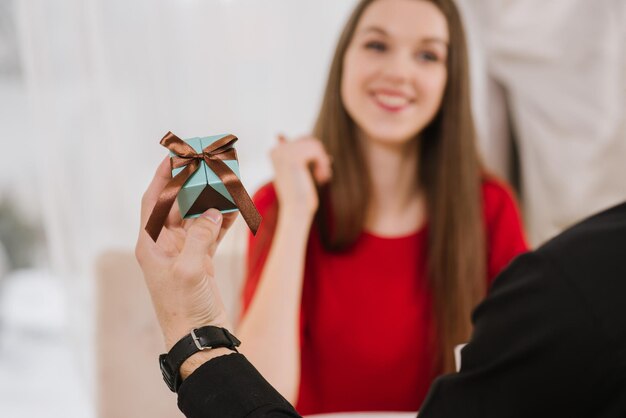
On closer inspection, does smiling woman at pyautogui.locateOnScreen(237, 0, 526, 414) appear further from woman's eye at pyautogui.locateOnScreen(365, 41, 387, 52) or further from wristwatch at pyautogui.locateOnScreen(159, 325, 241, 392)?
wristwatch at pyautogui.locateOnScreen(159, 325, 241, 392)

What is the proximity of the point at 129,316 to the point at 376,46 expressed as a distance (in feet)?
2.00

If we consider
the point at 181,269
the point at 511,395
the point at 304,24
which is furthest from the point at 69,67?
the point at 511,395

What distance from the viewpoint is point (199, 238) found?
46 cm

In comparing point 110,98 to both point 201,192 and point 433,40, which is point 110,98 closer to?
point 433,40

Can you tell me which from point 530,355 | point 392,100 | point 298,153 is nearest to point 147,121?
point 298,153

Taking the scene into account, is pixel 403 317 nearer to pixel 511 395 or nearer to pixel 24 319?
pixel 511 395

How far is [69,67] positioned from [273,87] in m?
0.50

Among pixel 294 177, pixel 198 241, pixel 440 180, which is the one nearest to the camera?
pixel 198 241

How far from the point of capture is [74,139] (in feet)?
4.20

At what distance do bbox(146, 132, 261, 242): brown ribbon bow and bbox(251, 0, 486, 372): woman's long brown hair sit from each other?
2.52 feet

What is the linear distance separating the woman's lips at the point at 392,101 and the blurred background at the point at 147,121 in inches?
13.0

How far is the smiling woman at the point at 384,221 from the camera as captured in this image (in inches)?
44.5

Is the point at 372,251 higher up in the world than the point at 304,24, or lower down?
lower down

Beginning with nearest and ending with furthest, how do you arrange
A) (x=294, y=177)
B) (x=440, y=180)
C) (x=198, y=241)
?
(x=198, y=241) → (x=294, y=177) → (x=440, y=180)
